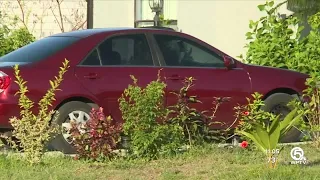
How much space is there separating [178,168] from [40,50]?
2.51 metres

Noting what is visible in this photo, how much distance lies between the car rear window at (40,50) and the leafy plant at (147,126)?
1308 millimetres

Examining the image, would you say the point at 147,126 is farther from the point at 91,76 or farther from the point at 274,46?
the point at 274,46

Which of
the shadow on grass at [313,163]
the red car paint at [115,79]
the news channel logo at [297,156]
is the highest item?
the red car paint at [115,79]

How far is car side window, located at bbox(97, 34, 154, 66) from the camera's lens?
29.0ft

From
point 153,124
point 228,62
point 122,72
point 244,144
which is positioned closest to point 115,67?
point 122,72

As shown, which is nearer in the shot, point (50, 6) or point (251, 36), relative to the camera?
point (251, 36)

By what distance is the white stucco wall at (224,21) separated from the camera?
1530 cm

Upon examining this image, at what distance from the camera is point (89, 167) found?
23.6 ft

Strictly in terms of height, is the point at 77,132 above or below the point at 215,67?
below

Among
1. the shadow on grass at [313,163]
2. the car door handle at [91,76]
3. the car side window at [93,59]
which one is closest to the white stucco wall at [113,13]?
the car side window at [93,59]

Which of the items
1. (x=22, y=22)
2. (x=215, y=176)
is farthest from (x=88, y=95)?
(x=22, y=22)

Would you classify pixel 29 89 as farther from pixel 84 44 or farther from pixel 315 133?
pixel 315 133

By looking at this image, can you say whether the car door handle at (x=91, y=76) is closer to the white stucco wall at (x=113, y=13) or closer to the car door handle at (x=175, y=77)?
the car door handle at (x=175, y=77)

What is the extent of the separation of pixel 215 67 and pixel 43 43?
219 centimetres
